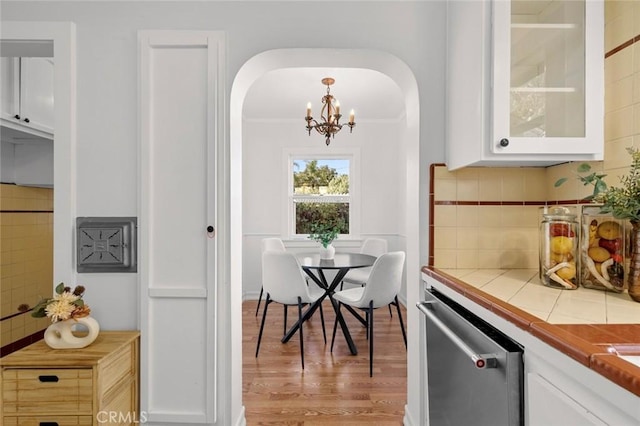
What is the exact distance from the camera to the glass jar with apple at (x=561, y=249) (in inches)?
49.4

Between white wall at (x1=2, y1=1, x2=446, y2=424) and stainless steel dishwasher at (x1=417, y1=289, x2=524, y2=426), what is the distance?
436 mm

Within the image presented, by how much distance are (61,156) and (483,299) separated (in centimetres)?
189

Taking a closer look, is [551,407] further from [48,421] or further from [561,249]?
[48,421]

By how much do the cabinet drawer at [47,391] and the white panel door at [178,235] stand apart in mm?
300

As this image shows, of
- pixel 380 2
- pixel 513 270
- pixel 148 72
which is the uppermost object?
pixel 380 2

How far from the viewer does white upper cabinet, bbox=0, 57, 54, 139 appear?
2.22 meters

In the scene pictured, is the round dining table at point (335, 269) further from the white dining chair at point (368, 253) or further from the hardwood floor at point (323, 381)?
the white dining chair at point (368, 253)

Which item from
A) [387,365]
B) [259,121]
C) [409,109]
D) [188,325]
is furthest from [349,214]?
[188,325]

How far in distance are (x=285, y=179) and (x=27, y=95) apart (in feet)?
9.24

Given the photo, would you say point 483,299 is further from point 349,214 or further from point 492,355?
point 349,214

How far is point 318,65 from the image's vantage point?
1.87m

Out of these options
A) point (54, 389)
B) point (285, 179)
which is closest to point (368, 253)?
point (285, 179)

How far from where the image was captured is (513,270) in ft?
5.46

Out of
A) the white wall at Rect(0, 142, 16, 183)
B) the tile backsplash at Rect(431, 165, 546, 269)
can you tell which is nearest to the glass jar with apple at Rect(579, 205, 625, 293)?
the tile backsplash at Rect(431, 165, 546, 269)
